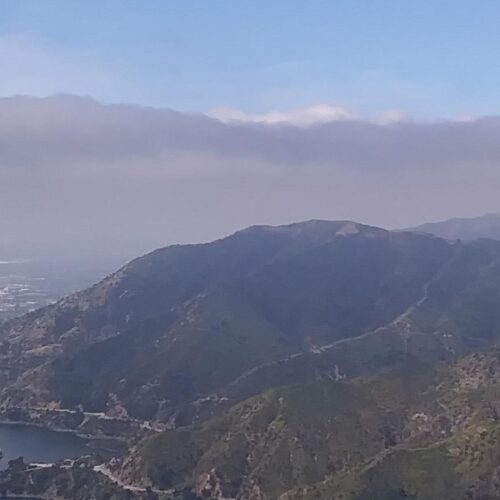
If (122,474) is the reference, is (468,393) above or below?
above

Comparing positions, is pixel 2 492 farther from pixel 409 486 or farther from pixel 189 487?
pixel 409 486

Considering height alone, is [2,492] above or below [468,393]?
below

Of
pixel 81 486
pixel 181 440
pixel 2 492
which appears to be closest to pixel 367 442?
pixel 181 440

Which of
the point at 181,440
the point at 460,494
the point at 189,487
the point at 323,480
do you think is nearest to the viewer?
the point at 460,494

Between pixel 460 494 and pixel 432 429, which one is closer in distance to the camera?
pixel 460 494

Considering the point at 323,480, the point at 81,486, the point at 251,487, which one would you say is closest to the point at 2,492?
the point at 81,486

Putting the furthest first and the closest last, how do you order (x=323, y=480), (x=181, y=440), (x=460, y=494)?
(x=181, y=440)
(x=323, y=480)
(x=460, y=494)

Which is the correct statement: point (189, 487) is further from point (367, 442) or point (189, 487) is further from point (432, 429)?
point (432, 429)

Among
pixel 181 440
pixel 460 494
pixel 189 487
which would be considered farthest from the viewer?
pixel 181 440

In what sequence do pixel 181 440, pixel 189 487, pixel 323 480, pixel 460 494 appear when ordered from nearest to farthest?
pixel 460 494 → pixel 323 480 → pixel 189 487 → pixel 181 440
